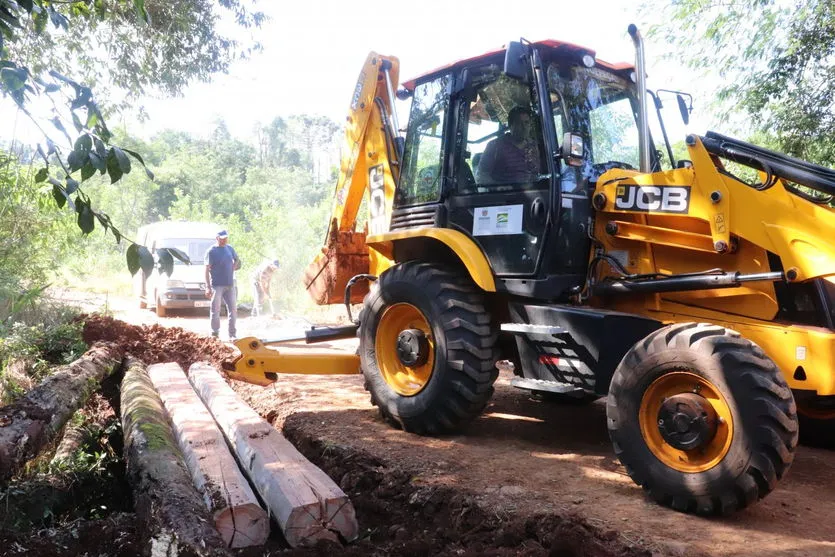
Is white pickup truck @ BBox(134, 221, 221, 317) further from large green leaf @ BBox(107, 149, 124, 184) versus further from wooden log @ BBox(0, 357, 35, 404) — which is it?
large green leaf @ BBox(107, 149, 124, 184)

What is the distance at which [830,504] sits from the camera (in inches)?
155

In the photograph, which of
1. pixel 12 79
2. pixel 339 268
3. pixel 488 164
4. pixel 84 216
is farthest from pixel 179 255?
pixel 339 268

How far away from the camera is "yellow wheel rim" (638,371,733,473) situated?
12.1 ft

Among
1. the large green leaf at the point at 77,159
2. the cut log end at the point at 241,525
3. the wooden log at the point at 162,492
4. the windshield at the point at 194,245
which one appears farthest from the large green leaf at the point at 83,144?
the windshield at the point at 194,245

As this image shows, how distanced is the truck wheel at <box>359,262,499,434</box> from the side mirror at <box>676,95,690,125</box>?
2283 mm

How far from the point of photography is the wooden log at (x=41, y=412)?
4.07 m

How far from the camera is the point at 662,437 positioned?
12.8ft

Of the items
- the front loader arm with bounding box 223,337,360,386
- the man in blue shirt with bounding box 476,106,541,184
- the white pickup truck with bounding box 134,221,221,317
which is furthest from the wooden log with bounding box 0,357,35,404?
the white pickup truck with bounding box 134,221,221,317

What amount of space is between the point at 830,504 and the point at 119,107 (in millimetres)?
13976

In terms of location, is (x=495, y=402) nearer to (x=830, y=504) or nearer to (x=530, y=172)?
(x=530, y=172)

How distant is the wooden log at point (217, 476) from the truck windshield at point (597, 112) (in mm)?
3211

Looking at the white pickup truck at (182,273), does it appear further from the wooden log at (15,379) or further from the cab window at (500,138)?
the cab window at (500,138)

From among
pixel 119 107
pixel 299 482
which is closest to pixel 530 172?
pixel 299 482

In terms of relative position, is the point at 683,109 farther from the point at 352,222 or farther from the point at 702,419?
the point at 352,222
